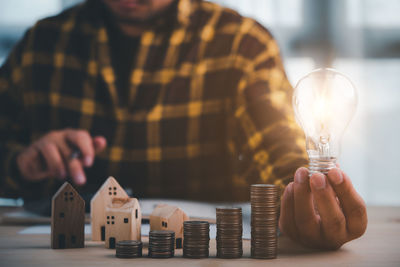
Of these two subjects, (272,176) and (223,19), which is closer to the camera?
(272,176)

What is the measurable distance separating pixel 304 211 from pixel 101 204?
0.29 meters

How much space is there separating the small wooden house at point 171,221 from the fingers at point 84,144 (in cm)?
35

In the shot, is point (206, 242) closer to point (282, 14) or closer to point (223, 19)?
point (223, 19)

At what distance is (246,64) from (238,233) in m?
0.87

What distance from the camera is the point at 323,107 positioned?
0.71 meters

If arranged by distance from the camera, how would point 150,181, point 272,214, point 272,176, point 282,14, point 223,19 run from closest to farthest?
point 272,214 → point 272,176 → point 150,181 → point 223,19 → point 282,14

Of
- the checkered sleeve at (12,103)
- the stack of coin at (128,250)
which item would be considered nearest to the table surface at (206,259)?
the stack of coin at (128,250)

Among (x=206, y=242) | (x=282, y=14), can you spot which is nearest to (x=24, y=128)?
(x=206, y=242)

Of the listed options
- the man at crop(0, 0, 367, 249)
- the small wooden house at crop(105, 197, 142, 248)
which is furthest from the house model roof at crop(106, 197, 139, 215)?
the man at crop(0, 0, 367, 249)

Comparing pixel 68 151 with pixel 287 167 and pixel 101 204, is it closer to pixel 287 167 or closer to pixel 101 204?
pixel 101 204

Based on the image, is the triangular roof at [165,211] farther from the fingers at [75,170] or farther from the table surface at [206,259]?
the fingers at [75,170]

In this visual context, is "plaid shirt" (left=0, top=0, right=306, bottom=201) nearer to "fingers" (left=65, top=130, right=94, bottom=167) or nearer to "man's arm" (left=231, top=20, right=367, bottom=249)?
"man's arm" (left=231, top=20, right=367, bottom=249)

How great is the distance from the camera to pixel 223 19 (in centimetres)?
144

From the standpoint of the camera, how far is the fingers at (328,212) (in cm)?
54
